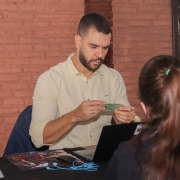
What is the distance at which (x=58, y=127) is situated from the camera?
2193mm

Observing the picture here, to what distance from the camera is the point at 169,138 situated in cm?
121

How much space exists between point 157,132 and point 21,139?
1499mm

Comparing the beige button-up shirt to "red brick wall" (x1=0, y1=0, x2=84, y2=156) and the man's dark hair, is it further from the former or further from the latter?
"red brick wall" (x1=0, y1=0, x2=84, y2=156)

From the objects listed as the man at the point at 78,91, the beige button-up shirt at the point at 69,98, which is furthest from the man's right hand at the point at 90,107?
the beige button-up shirt at the point at 69,98

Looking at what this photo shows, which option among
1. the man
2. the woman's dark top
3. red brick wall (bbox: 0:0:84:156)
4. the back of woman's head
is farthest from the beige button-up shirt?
red brick wall (bbox: 0:0:84:156)

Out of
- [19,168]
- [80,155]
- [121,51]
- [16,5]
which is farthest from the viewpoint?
[121,51]

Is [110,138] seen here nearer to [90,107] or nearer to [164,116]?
Answer: [90,107]

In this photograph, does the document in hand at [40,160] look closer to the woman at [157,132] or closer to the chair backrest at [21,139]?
the chair backrest at [21,139]

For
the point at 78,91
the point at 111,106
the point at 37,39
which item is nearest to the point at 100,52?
the point at 78,91

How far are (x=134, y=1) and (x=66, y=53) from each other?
1120 millimetres

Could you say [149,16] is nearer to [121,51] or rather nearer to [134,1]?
[134,1]

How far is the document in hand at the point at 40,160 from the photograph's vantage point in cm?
184

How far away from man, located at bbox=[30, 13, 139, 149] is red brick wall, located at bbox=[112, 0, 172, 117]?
2.01 metres

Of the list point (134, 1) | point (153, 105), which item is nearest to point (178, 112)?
point (153, 105)
